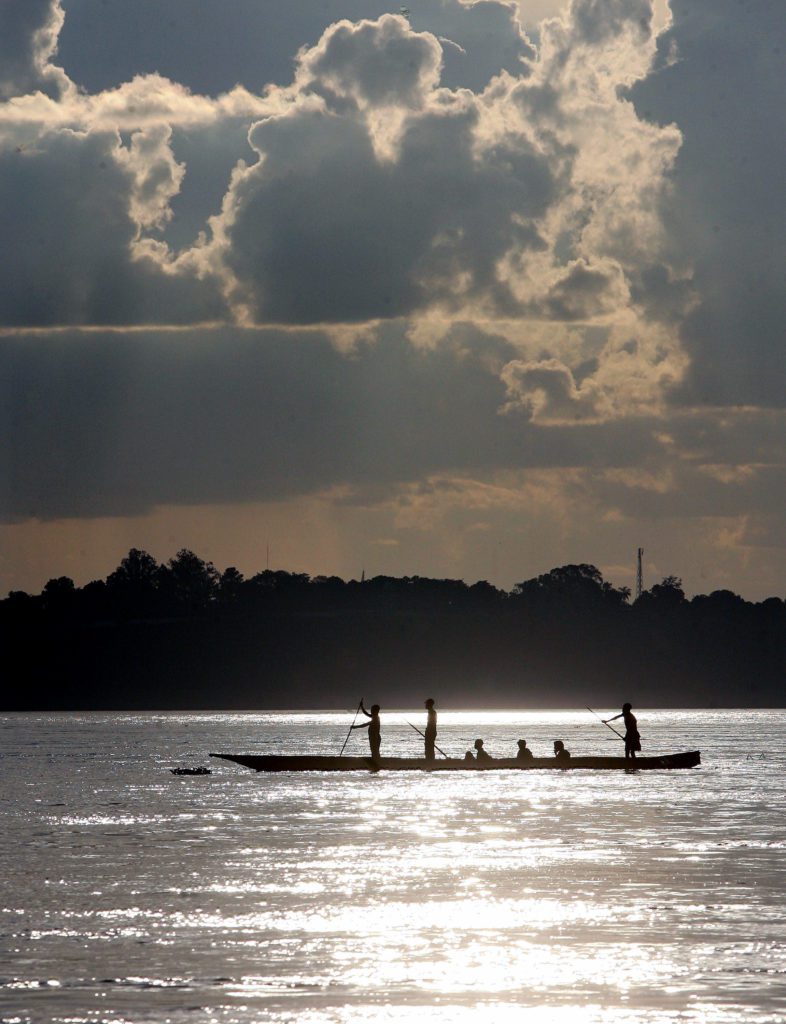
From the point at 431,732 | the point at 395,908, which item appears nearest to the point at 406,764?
the point at 431,732

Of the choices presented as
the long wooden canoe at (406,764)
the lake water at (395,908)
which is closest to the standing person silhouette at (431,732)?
the long wooden canoe at (406,764)

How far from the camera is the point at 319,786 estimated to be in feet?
221

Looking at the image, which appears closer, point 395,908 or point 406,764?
point 395,908

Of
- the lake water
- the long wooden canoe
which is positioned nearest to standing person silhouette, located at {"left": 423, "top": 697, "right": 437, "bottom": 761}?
the long wooden canoe

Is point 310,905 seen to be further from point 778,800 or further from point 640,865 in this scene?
point 778,800

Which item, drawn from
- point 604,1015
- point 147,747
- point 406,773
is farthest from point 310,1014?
point 147,747

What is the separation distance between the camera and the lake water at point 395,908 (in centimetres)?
2173

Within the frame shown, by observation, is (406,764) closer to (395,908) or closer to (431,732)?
(431,732)

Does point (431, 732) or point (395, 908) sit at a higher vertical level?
point (431, 732)

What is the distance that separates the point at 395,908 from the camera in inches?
1178

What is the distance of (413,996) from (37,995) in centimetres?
484

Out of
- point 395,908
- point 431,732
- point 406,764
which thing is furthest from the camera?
point 406,764

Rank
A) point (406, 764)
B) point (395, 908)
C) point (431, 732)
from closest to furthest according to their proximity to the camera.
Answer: point (395, 908), point (431, 732), point (406, 764)

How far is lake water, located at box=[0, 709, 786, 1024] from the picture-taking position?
21734 millimetres
